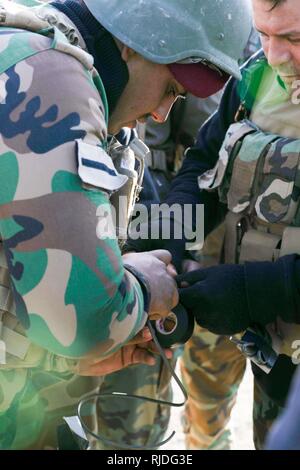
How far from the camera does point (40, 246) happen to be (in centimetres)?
155

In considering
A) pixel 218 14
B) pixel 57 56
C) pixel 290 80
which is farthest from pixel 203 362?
pixel 57 56

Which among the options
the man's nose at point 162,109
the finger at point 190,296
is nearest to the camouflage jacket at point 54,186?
the man's nose at point 162,109

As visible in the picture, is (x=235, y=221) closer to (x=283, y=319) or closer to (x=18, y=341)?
Answer: (x=283, y=319)

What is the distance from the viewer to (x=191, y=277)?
7.18 ft

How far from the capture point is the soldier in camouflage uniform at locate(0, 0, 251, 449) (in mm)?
1532

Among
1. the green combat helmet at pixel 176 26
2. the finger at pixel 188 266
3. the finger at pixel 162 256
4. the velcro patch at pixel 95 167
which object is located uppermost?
the green combat helmet at pixel 176 26

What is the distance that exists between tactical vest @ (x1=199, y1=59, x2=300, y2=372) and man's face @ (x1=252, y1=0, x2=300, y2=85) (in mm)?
126

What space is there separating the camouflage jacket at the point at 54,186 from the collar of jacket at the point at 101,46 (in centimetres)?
21

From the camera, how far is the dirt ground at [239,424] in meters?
3.64

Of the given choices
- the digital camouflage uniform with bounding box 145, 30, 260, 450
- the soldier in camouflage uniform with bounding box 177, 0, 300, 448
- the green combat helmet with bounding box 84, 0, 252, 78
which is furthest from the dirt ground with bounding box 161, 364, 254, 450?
the green combat helmet with bounding box 84, 0, 252, 78

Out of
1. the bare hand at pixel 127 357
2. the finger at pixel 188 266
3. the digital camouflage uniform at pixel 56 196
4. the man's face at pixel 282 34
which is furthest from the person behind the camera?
the finger at pixel 188 266

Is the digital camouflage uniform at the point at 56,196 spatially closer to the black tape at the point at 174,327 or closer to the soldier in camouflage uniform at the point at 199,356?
the black tape at the point at 174,327

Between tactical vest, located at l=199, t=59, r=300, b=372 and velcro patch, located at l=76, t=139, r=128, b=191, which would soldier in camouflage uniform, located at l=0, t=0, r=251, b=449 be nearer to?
velcro patch, located at l=76, t=139, r=128, b=191

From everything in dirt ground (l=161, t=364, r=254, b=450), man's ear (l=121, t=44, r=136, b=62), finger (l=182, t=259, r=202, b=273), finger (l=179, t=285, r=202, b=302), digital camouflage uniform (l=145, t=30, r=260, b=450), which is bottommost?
dirt ground (l=161, t=364, r=254, b=450)
